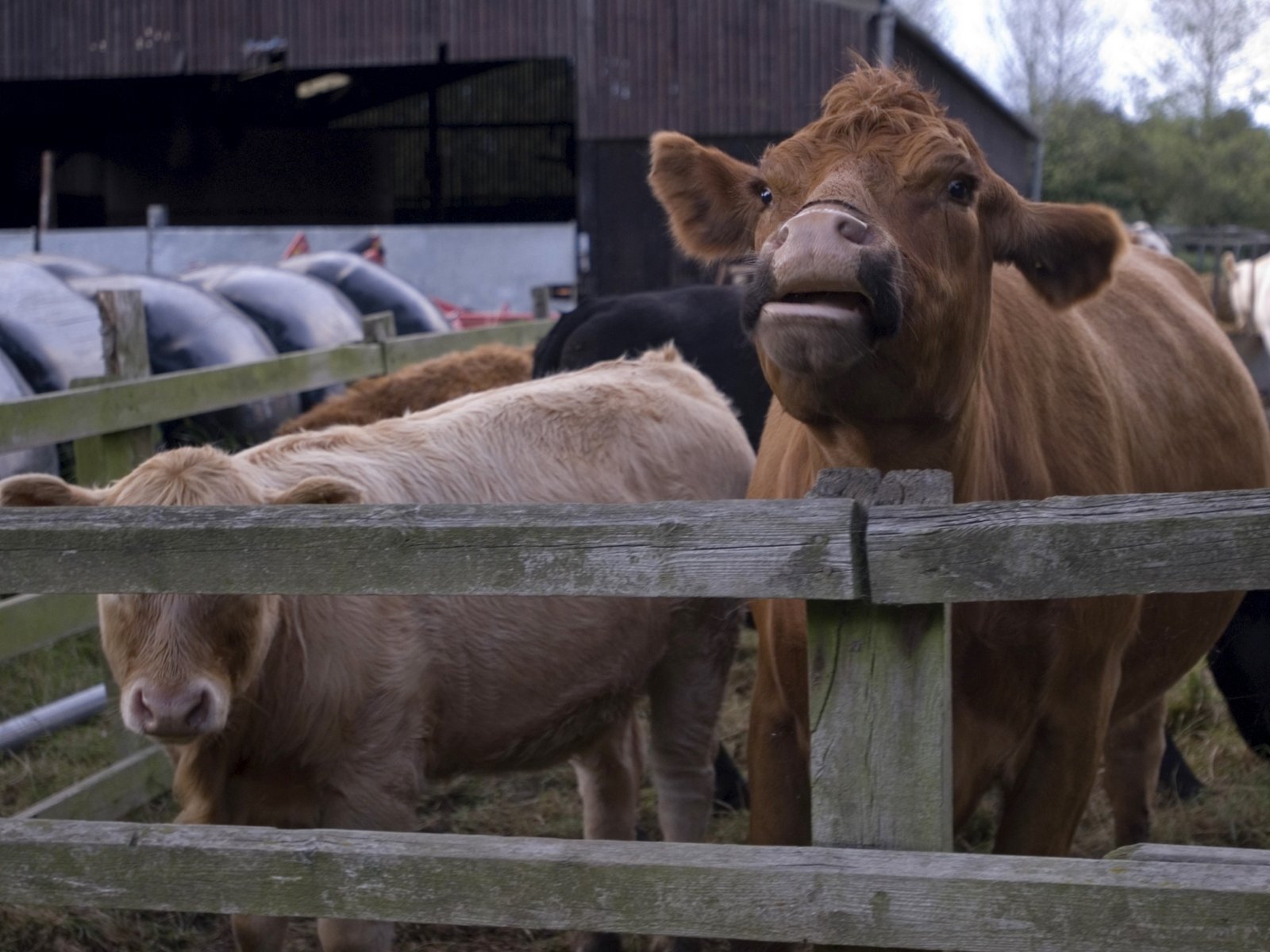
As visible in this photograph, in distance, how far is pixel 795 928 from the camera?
6.42ft

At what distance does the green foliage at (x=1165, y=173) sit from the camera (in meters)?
44.7

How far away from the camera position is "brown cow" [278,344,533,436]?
6.54m

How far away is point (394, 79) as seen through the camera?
26906 mm

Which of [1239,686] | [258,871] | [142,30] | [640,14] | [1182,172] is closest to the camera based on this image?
[258,871]

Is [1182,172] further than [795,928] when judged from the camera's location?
Yes

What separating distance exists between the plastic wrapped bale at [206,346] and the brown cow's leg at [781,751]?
5535 mm

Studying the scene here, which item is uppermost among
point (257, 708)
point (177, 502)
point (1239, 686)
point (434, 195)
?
point (434, 195)

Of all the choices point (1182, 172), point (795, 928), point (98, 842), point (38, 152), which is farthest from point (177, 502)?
point (1182, 172)

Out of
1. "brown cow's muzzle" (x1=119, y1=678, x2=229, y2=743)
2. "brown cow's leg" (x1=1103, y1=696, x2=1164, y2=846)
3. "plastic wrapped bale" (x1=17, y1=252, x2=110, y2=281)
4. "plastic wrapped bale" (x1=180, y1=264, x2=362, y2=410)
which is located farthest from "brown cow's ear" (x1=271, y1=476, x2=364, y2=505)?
"plastic wrapped bale" (x1=17, y1=252, x2=110, y2=281)

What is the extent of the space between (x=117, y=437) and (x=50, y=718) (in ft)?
3.54

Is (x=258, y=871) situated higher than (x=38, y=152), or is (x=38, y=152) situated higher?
(x=38, y=152)

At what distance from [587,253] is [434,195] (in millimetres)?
11687

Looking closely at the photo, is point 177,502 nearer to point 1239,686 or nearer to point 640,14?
point 1239,686

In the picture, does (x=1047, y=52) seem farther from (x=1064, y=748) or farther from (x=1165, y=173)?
(x=1064, y=748)
